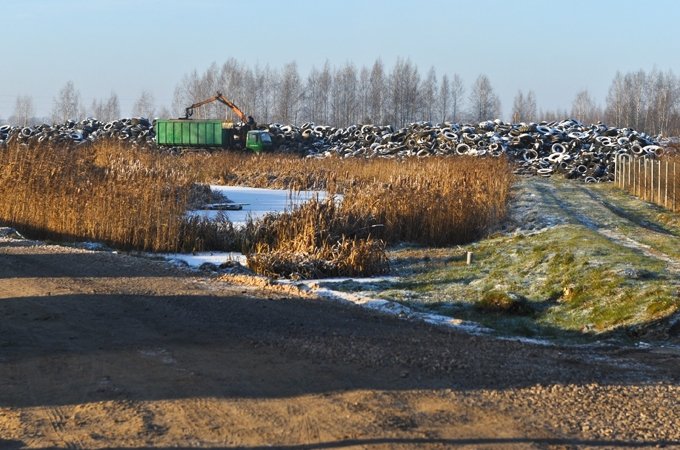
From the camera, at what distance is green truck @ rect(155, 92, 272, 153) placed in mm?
55125

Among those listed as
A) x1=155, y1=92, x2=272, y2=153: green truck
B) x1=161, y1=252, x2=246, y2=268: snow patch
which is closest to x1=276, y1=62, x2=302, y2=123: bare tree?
x1=155, y1=92, x2=272, y2=153: green truck

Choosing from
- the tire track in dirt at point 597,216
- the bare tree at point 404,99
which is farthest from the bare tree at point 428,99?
the tire track in dirt at point 597,216

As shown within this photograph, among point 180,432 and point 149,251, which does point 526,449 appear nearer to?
point 180,432

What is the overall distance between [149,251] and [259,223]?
7.08ft

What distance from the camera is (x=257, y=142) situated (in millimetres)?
54938

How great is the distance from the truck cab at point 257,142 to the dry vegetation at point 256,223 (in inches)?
1278

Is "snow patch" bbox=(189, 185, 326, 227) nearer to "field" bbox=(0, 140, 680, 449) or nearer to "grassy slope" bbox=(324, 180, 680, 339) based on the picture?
"field" bbox=(0, 140, 680, 449)

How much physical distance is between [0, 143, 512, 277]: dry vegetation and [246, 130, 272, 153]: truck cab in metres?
32.5

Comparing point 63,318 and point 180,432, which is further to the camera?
point 63,318

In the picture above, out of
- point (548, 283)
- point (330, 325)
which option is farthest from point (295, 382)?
point (548, 283)

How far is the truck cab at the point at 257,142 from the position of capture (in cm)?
5491

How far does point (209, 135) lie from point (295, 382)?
49.2 m

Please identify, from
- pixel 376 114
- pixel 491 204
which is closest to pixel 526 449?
pixel 491 204

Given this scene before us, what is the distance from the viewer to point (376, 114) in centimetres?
11012
